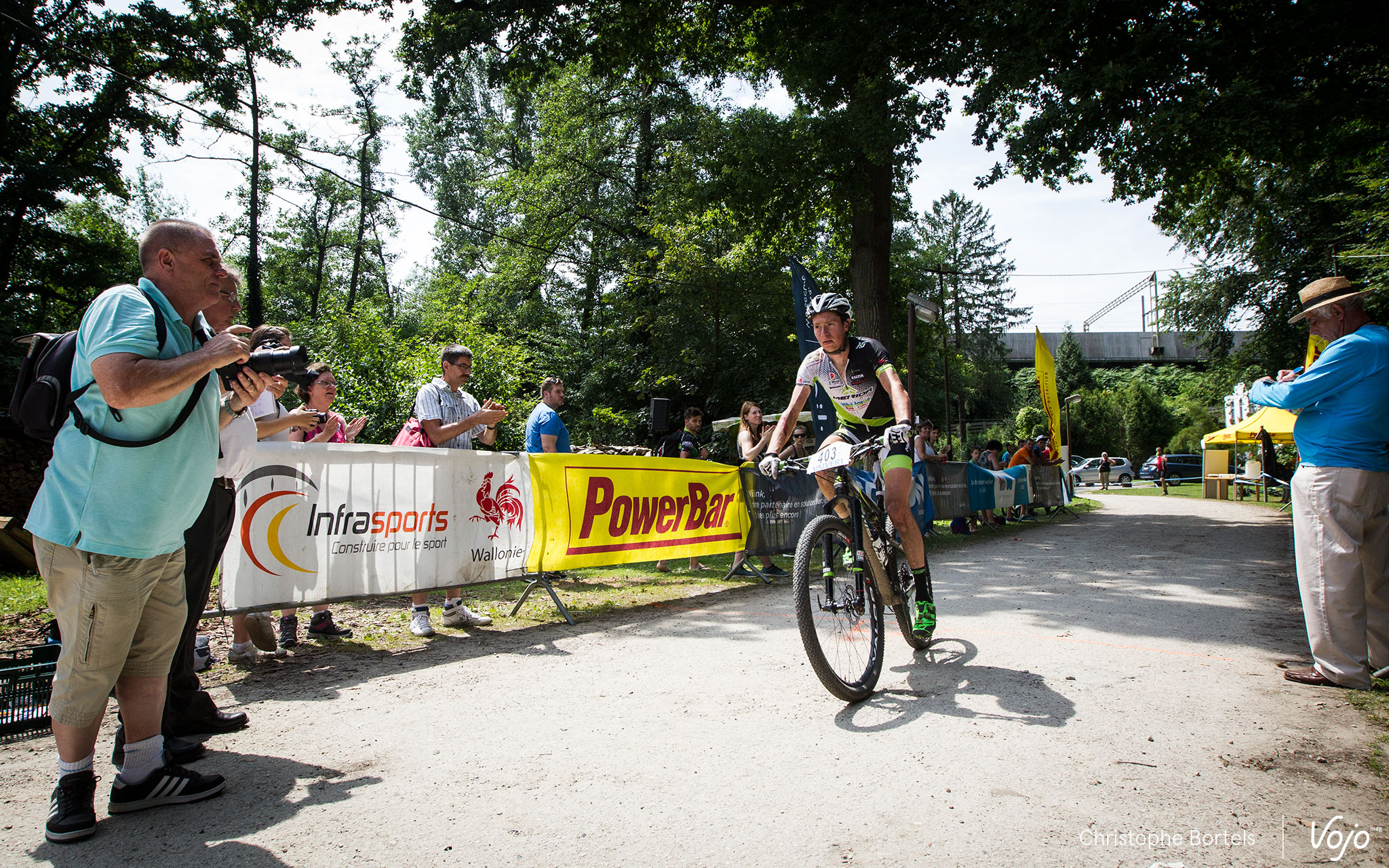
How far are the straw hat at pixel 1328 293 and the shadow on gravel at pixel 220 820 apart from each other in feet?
17.4

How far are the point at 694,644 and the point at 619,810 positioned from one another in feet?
8.50

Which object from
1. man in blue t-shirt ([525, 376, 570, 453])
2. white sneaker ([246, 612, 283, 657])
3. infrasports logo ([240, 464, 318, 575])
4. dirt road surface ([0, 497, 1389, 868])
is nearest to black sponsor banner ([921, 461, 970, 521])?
man in blue t-shirt ([525, 376, 570, 453])

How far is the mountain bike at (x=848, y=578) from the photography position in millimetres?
3695

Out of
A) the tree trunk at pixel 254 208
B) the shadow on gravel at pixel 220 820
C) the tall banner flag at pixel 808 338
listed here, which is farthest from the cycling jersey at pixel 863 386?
the tree trunk at pixel 254 208

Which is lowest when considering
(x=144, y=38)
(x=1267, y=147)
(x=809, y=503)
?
(x=809, y=503)

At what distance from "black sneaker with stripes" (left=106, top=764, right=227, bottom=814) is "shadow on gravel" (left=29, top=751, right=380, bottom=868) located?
1.1 inches

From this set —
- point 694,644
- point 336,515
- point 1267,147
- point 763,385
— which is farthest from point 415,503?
point 763,385

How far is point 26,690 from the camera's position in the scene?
3.43m

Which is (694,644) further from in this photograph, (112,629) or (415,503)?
(112,629)

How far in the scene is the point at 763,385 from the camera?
1011 inches

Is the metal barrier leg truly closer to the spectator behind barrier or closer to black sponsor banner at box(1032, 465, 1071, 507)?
the spectator behind barrier

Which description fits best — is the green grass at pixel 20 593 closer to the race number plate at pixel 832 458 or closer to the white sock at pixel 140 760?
the white sock at pixel 140 760

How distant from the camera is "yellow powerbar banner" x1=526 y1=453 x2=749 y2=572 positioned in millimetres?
6668

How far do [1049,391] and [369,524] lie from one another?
66.1 ft
